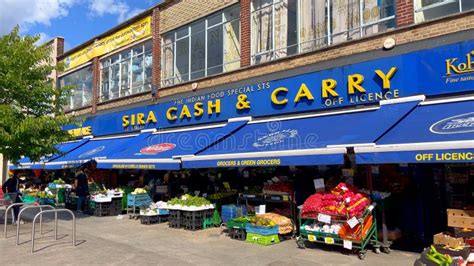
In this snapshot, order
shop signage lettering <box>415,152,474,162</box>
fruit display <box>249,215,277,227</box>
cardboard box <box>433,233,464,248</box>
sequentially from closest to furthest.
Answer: shop signage lettering <box>415,152,474,162</box>, cardboard box <box>433,233,464,248</box>, fruit display <box>249,215,277,227</box>

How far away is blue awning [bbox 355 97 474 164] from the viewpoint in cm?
698

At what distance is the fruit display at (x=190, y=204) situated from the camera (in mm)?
11742

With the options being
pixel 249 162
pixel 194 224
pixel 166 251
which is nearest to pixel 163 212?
pixel 194 224

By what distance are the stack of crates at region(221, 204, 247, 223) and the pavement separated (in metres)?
0.45

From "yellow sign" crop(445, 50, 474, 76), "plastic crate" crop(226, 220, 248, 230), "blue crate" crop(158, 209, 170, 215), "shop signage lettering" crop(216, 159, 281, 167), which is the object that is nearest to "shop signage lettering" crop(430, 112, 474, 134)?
"yellow sign" crop(445, 50, 474, 76)

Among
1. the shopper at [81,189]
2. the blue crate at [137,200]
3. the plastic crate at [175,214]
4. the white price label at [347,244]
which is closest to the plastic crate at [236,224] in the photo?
the plastic crate at [175,214]

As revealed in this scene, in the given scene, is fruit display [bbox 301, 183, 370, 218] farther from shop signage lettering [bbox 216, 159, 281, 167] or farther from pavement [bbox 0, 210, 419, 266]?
shop signage lettering [bbox 216, 159, 281, 167]

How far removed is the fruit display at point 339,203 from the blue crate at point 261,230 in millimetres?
939

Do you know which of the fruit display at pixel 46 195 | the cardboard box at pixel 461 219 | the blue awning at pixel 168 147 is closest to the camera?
the cardboard box at pixel 461 219

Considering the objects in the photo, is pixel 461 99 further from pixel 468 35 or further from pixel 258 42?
pixel 258 42

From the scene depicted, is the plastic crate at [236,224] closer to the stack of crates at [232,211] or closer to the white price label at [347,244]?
the stack of crates at [232,211]

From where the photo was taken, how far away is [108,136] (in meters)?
20.6

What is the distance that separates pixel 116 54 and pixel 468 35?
1630 centimetres

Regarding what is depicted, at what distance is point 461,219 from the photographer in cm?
741
